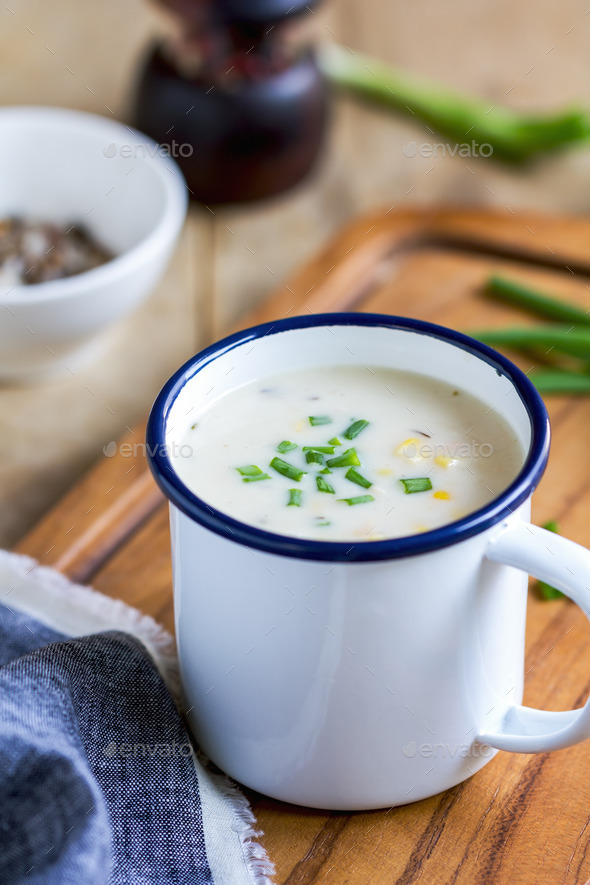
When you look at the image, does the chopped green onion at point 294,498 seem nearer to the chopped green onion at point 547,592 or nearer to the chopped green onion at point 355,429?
the chopped green onion at point 355,429

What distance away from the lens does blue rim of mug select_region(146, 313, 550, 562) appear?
789 mm

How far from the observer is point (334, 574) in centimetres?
80

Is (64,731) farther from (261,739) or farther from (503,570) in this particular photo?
(503,570)

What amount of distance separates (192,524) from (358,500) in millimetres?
161

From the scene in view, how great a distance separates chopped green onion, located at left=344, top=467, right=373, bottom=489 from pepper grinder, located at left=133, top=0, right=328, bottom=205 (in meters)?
1.26

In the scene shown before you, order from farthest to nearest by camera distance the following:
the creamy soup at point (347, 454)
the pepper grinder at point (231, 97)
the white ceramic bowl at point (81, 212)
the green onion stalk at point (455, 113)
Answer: the green onion stalk at point (455, 113)
the pepper grinder at point (231, 97)
the white ceramic bowl at point (81, 212)
the creamy soup at point (347, 454)

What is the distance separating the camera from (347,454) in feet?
3.21

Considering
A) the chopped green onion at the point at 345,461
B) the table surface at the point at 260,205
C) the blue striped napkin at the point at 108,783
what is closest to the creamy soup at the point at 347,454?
the chopped green onion at the point at 345,461

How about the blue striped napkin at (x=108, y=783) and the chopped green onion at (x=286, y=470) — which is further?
the chopped green onion at (x=286, y=470)

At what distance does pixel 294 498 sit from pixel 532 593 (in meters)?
0.45

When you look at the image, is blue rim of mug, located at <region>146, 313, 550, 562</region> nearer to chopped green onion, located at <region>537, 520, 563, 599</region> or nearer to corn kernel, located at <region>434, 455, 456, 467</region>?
corn kernel, located at <region>434, 455, 456, 467</region>

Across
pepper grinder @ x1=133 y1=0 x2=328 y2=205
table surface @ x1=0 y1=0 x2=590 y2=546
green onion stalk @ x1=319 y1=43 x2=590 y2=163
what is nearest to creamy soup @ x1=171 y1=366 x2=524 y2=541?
table surface @ x1=0 y1=0 x2=590 y2=546

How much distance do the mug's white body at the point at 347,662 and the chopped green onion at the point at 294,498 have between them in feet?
0.35

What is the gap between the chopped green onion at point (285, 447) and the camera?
100 centimetres
